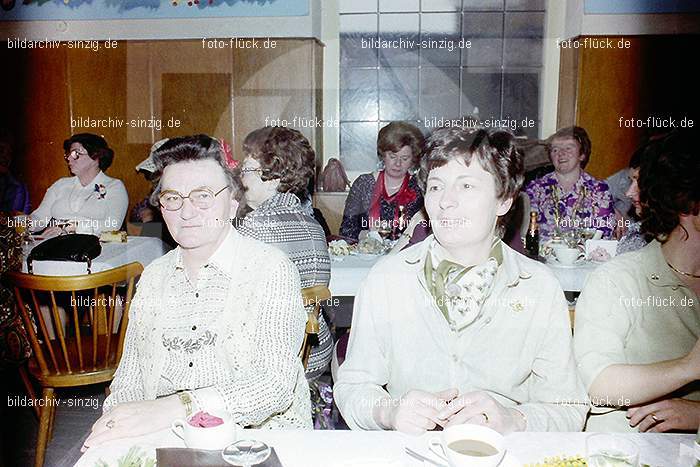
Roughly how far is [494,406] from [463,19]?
114 centimetres

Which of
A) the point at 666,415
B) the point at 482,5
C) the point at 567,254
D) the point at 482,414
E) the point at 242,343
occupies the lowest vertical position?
the point at 666,415

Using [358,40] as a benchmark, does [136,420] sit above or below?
below

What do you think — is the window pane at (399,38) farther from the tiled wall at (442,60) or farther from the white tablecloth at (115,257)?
the white tablecloth at (115,257)

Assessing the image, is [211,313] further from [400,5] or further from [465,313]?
[400,5]

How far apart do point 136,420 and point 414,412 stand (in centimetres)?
55

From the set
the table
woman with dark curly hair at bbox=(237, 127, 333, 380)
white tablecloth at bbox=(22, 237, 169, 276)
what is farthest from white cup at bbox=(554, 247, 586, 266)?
white tablecloth at bbox=(22, 237, 169, 276)

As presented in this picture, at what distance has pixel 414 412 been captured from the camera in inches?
44.5

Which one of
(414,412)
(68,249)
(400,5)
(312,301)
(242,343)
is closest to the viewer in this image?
(414,412)

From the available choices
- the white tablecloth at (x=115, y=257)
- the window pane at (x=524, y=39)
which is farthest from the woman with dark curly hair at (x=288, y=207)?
the window pane at (x=524, y=39)

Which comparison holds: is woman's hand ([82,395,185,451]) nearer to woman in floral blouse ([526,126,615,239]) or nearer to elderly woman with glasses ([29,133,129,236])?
elderly woman with glasses ([29,133,129,236])

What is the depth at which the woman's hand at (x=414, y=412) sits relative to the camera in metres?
1.12

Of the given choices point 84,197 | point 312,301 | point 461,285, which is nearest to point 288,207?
point 312,301

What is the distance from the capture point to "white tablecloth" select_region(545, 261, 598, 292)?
1.77 m

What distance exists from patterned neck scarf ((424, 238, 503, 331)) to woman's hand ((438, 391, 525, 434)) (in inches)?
8.7
